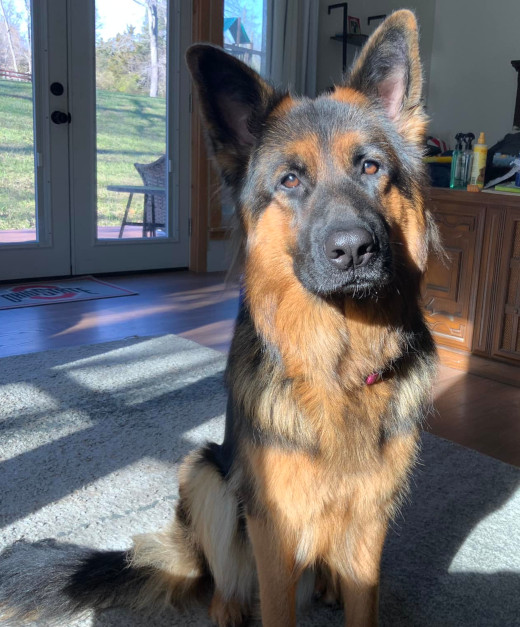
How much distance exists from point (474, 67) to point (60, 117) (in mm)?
4193

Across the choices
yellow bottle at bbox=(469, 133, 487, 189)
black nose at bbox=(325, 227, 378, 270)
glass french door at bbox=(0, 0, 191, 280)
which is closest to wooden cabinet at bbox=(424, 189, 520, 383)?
yellow bottle at bbox=(469, 133, 487, 189)

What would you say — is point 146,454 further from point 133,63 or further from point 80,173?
point 133,63

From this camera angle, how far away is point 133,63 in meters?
5.21

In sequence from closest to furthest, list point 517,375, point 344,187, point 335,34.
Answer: point 344,187 < point 517,375 < point 335,34

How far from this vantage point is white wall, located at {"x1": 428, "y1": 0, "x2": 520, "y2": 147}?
6.16m

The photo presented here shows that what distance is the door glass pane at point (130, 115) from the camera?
16.6 feet

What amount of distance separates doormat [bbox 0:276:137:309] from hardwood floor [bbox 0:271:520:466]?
13 cm

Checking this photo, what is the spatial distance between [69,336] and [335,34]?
4075mm

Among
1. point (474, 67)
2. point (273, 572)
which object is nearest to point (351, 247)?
point (273, 572)

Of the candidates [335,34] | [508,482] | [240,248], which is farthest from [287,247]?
[335,34]

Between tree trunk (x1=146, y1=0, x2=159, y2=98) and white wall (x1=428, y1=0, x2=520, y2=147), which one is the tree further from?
white wall (x1=428, y1=0, x2=520, y2=147)

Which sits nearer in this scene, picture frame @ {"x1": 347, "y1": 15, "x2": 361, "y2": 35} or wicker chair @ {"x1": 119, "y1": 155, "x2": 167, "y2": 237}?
wicker chair @ {"x1": 119, "y1": 155, "x2": 167, "y2": 237}

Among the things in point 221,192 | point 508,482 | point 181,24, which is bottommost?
point 508,482

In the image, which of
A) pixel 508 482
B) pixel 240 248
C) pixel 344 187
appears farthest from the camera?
pixel 508 482
